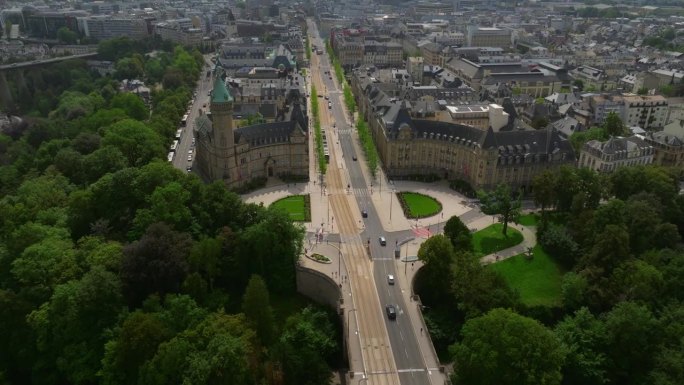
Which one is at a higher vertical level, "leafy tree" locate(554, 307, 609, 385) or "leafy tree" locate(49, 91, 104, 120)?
"leafy tree" locate(49, 91, 104, 120)

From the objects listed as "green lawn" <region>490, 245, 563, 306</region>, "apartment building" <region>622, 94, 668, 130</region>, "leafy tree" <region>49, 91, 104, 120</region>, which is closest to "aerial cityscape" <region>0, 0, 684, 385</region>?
"green lawn" <region>490, 245, 563, 306</region>

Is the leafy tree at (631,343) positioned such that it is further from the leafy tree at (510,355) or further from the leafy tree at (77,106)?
the leafy tree at (77,106)

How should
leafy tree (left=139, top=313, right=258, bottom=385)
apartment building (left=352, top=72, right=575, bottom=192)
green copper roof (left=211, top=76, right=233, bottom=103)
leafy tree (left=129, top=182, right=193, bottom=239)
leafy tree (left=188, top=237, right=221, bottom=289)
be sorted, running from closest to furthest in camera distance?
leafy tree (left=139, top=313, right=258, bottom=385) < leafy tree (left=188, top=237, right=221, bottom=289) < leafy tree (left=129, top=182, right=193, bottom=239) < green copper roof (left=211, top=76, right=233, bottom=103) < apartment building (left=352, top=72, right=575, bottom=192)

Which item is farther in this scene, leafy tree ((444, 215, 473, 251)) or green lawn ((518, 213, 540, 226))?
green lawn ((518, 213, 540, 226))

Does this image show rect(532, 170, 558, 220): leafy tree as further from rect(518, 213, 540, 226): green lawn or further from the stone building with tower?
the stone building with tower

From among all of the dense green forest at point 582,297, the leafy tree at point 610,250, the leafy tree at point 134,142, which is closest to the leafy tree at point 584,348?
the dense green forest at point 582,297

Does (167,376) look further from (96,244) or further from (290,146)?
(290,146)

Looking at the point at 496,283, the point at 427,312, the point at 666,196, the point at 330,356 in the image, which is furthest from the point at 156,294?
the point at 666,196
